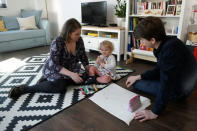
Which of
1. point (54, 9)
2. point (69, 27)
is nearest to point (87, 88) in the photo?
point (69, 27)

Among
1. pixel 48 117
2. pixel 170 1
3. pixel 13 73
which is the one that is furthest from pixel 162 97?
pixel 13 73

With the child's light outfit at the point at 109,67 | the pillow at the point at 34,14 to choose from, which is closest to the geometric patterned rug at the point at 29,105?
the child's light outfit at the point at 109,67

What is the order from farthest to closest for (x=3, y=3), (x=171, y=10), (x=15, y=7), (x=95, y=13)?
(x=15, y=7) < (x=3, y=3) < (x=95, y=13) < (x=171, y=10)

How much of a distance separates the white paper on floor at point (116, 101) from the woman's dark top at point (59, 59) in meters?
0.42

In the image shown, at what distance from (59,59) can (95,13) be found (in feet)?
5.37

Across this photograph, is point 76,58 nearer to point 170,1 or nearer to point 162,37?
point 162,37

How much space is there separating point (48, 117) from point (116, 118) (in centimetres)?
50

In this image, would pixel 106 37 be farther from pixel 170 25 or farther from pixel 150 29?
pixel 150 29

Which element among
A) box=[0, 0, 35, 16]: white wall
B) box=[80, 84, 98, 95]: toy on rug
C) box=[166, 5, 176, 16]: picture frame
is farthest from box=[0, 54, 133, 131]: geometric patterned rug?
box=[0, 0, 35, 16]: white wall

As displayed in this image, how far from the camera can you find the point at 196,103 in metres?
1.32

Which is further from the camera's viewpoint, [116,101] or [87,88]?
[87,88]

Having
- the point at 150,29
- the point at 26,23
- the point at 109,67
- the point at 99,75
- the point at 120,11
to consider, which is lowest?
the point at 99,75

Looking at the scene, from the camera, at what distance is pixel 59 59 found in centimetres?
151

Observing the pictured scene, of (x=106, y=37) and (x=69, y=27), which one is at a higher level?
(x=69, y=27)
